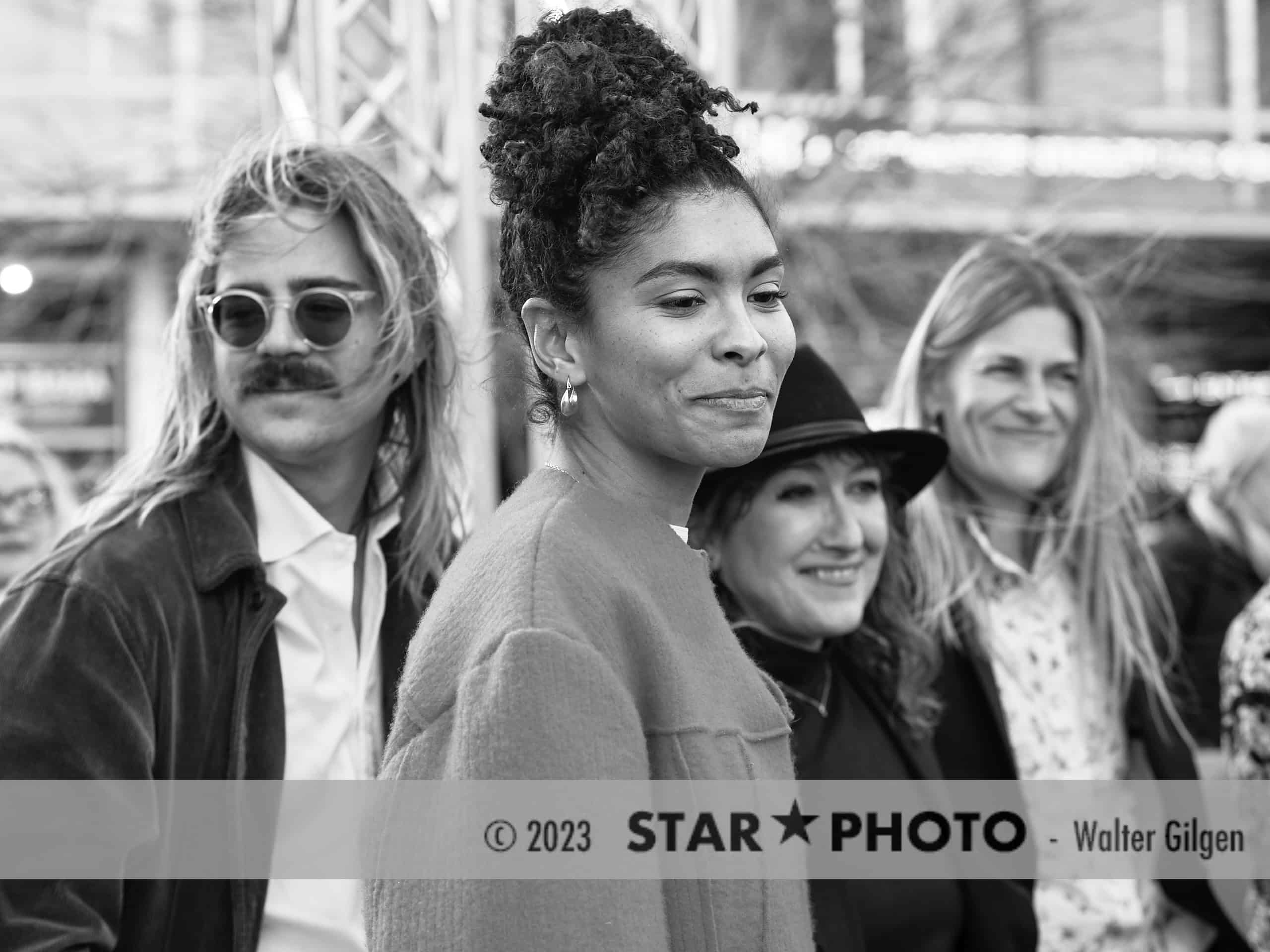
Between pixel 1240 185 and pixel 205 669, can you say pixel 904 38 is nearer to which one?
pixel 1240 185

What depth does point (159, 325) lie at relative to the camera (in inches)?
380

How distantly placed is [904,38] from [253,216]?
7.46 m

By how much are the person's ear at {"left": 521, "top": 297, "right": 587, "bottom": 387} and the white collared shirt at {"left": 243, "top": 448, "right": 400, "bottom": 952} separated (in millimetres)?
822

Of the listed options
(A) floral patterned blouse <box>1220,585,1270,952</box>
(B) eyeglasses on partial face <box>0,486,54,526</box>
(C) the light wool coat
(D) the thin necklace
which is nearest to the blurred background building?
(B) eyeglasses on partial face <box>0,486,54,526</box>

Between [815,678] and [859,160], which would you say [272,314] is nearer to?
[815,678]

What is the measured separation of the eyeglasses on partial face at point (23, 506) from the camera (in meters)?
3.47

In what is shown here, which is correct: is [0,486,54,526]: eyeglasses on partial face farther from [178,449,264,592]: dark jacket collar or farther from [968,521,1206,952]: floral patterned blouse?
[968,521,1206,952]: floral patterned blouse

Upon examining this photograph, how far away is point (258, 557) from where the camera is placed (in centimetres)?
207

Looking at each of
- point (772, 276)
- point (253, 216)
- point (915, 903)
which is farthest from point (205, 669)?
point (915, 903)

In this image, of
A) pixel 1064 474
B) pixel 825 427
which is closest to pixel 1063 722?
pixel 1064 474

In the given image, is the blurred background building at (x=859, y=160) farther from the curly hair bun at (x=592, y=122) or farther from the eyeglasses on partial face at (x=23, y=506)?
the curly hair bun at (x=592, y=122)

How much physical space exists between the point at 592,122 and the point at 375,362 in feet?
3.07

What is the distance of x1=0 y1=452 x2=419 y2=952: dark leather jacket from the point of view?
1777 mm

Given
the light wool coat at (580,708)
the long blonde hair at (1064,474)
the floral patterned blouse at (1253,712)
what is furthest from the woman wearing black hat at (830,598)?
the light wool coat at (580,708)
